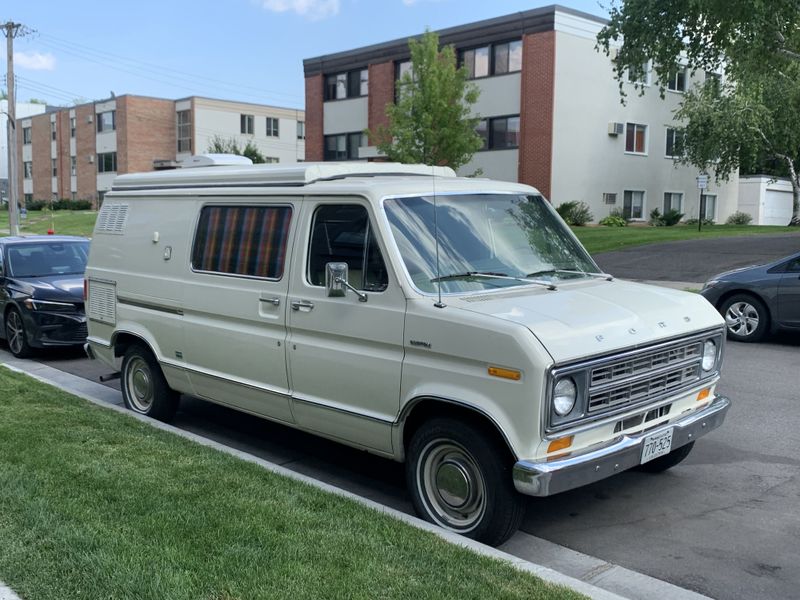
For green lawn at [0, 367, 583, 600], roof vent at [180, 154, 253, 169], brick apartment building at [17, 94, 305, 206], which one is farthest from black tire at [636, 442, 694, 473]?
brick apartment building at [17, 94, 305, 206]

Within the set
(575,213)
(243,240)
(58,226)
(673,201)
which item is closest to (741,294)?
(243,240)

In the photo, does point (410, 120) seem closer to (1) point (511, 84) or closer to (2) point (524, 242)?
(1) point (511, 84)

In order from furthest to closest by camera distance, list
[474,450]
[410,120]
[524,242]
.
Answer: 1. [410,120]
2. [524,242]
3. [474,450]

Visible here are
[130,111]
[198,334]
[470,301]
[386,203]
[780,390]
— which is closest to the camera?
[470,301]

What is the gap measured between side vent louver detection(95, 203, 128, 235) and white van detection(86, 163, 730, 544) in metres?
0.73

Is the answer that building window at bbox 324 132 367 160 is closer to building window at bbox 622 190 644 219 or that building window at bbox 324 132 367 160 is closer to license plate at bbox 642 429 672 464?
building window at bbox 622 190 644 219

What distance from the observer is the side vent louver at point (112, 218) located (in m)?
7.77

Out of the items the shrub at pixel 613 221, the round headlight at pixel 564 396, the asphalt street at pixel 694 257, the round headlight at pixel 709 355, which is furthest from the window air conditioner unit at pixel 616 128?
the round headlight at pixel 564 396

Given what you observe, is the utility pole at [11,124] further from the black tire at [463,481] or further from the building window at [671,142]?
the black tire at [463,481]

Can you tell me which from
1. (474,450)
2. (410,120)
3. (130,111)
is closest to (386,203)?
(474,450)

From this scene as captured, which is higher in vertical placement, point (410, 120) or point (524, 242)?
point (410, 120)

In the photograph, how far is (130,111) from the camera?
65.4m

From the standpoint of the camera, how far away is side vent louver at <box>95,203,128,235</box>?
7.77 metres

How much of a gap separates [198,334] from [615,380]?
136 inches
